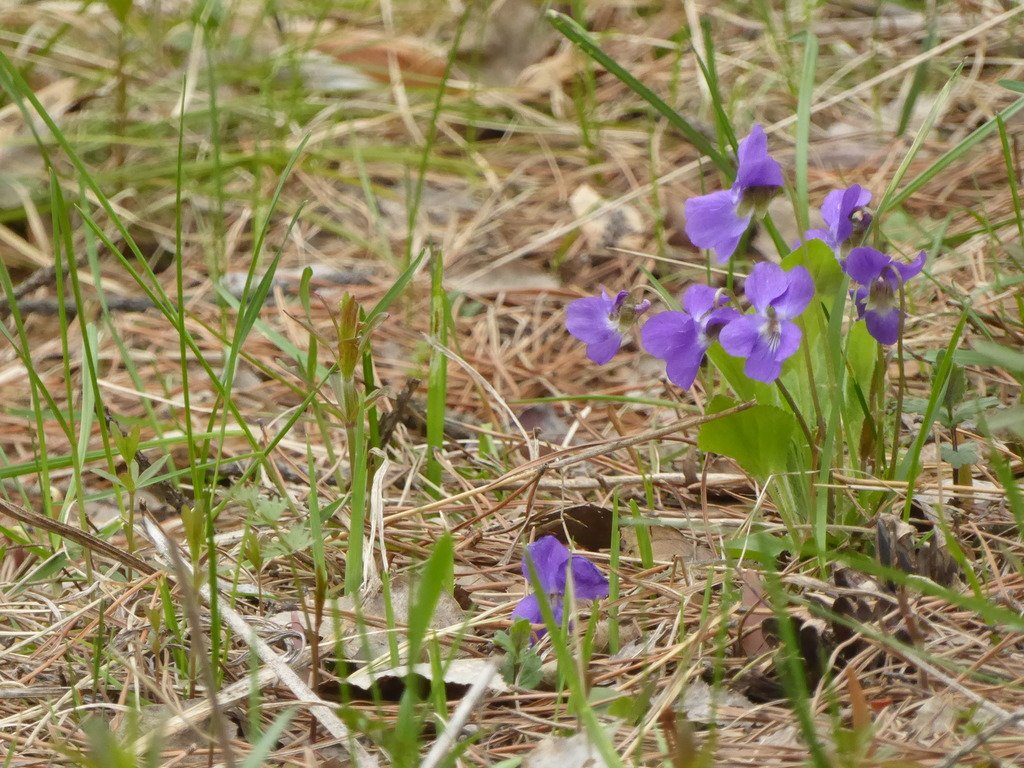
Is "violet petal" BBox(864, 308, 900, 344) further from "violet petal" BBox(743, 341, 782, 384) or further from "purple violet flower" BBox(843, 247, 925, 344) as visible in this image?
"violet petal" BBox(743, 341, 782, 384)

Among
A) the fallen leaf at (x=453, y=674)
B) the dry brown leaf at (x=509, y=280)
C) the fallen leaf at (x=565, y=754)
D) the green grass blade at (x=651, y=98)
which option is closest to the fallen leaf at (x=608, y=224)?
the dry brown leaf at (x=509, y=280)

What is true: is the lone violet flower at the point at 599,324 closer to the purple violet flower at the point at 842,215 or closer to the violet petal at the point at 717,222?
the violet petal at the point at 717,222

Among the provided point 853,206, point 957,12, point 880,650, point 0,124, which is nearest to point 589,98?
point 957,12

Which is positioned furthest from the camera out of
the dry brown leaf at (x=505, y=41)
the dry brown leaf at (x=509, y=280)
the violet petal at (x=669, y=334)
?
the dry brown leaf at (x=505, y=41)

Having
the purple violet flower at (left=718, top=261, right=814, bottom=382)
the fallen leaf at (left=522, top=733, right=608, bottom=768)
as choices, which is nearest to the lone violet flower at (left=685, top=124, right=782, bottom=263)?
the purple violet flower at (left=718, top=261, right=814, bottom=382)

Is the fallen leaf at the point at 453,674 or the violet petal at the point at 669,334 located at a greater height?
the violet petal at the point at 669,334

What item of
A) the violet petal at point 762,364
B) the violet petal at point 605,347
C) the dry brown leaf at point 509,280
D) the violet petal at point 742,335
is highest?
the violet petal at point 742,335

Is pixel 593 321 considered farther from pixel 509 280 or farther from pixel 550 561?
pixel 509 280
